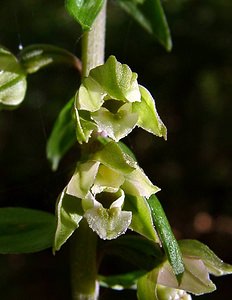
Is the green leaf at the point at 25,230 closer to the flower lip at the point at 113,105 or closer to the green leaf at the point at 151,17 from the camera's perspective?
the flower lip at the point at 113,105

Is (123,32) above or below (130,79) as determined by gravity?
below

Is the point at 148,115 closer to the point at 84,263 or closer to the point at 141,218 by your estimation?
the point at 141,218

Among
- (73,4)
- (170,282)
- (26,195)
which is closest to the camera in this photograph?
(73,4)

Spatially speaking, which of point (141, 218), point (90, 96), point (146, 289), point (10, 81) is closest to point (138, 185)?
point (141, 218)

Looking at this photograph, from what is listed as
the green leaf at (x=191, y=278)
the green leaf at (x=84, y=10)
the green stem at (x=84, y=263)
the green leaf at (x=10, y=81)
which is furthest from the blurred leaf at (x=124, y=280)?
the green leaf at (x=84, y=10)

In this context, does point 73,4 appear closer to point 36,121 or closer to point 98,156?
Answer: point 98,156

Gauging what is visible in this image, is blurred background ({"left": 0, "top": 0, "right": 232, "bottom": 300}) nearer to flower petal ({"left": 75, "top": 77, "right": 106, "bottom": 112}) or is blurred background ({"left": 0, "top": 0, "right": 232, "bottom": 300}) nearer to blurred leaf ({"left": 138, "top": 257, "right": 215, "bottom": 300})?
blurred leaf ({"left": 138, "top": 257, "right": 215, "bottom": 300})

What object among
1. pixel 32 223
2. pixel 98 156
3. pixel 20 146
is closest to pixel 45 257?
pixel 20 146
